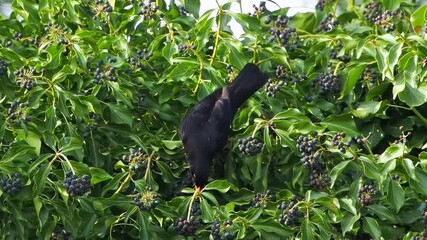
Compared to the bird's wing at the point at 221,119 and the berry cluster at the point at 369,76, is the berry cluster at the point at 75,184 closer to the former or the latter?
the bird's wing at the point at 221,119

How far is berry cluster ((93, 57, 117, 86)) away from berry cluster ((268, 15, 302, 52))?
736 millimetres

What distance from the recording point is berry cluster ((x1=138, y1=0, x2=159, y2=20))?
4.80 metres

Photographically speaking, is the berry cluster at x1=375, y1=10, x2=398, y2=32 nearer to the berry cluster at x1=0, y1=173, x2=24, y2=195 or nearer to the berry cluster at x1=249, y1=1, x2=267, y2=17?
the berry cluster at x1=249, y1=1, x2=267, y2=17

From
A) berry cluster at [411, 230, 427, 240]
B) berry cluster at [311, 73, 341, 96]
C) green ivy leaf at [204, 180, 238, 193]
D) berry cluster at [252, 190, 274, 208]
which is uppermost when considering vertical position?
berry cluster at [311, 73, 341, 96]

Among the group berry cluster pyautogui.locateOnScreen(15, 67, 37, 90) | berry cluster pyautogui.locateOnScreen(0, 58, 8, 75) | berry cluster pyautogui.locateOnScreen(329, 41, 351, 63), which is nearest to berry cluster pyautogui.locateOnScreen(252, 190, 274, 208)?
berry cluster pyautogui.locateOnScreen(329, 41, 351, 63)

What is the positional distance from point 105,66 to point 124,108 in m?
0.19

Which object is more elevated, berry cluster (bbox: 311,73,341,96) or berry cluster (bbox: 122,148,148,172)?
berry cluster (bbox: 311,73,341,96)

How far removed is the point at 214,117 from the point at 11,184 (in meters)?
0.87

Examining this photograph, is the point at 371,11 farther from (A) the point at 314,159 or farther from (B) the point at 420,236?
(B) the point at 420,236

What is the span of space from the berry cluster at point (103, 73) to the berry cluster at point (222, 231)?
0.73m

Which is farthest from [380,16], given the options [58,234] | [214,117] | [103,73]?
[58,234]

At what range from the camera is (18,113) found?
13.3ft

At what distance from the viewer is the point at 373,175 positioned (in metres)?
4.03

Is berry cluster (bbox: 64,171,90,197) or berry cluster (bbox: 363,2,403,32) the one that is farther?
berry cluster (bbox: 363,2,403,32)
